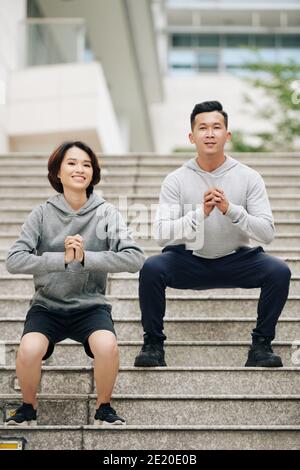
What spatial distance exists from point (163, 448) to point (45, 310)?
85 centimetres

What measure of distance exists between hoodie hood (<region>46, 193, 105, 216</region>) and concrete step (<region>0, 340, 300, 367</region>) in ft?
2.51

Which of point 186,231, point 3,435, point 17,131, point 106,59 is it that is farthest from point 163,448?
point 106,59

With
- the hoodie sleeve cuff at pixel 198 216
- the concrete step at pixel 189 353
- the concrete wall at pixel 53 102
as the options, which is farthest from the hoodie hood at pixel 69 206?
the concrete wall at pixel 53 102

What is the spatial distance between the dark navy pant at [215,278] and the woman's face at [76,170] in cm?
55

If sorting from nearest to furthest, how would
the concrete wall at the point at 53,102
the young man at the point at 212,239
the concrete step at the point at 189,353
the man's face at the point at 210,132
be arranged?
1. the young man at the point at 212,239
2. the concrete step at the point at 189,353
3. the man's face at the point at 210,132
4. the concrete wall at the point at 53,102

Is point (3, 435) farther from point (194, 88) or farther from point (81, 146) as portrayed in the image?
point (194, 88)

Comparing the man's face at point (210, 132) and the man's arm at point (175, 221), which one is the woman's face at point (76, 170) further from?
the man's face at point (210, 132)

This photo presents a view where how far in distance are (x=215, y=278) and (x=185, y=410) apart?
0.79 metres

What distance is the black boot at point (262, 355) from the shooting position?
3917 millimetres

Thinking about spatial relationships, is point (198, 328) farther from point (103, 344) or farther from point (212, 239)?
point (103, 344)

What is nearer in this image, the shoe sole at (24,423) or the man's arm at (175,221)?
the shoe sole at (24,423)

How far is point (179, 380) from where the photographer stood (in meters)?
3.96

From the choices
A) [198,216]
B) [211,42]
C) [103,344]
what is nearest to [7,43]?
[198,216]

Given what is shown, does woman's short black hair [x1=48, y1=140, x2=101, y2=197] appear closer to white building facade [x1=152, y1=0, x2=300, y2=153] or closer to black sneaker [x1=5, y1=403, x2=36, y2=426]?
black sneaker [x1=5, y1=403, x2=36, y2=426]
